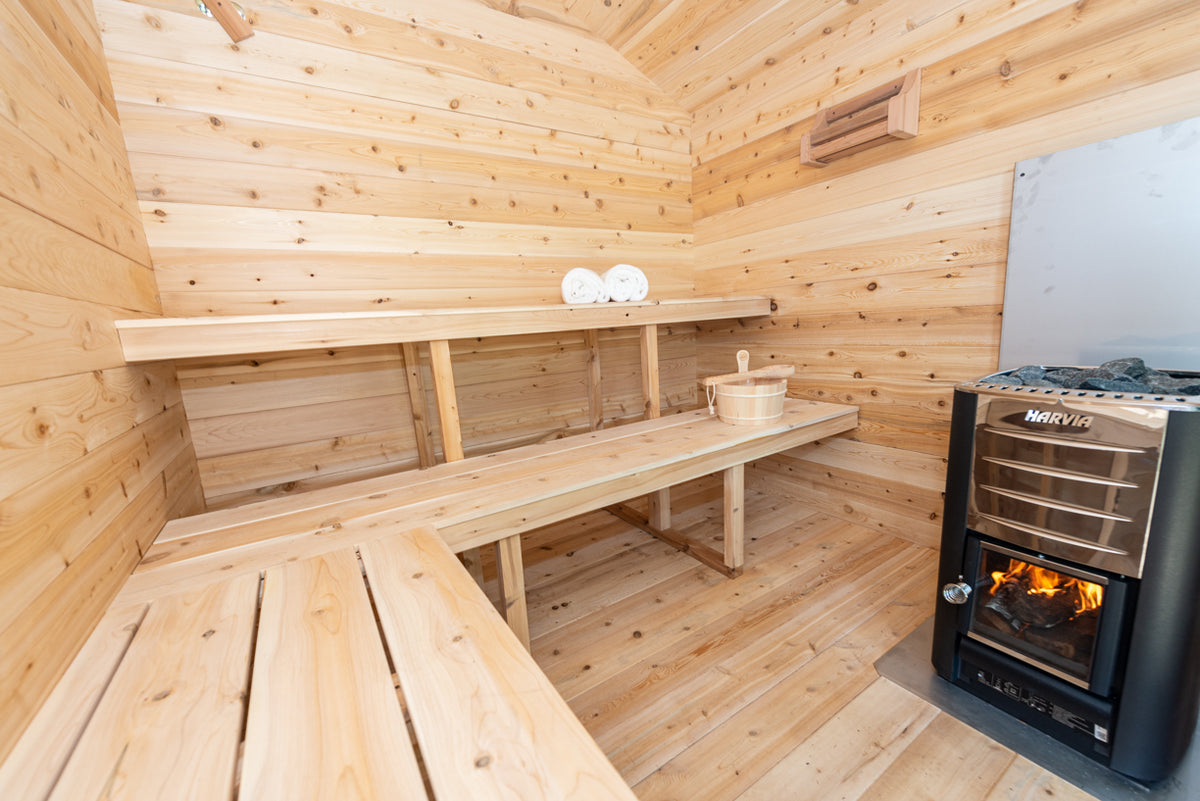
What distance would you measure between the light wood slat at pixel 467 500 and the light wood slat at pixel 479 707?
0.34 meters

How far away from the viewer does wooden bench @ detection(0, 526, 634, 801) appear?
1.75 ft

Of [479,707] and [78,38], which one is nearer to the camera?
[479,707]

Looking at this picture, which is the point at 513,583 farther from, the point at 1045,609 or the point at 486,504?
the point at 1045,609

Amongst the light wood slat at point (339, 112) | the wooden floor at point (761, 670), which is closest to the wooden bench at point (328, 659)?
the wooden floor at point (761, 670)

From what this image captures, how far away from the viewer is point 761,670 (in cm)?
137

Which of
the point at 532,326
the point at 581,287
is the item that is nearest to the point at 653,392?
the point at 581,287

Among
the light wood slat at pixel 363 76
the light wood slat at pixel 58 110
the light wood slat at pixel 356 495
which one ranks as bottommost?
the light wood slat at pixel 356 495

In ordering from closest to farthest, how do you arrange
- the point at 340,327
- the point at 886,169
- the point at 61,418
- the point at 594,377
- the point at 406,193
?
the point at 61,418 < the point at 340,327 < the point at 886,169 < the point at 406,193 < the point at 594,377

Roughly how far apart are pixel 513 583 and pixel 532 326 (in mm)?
928

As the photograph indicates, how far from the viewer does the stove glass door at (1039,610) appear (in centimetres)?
100

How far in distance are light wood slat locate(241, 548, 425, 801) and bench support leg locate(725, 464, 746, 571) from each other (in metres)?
1.33

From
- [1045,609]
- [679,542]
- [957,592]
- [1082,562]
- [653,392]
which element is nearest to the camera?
[1082,562]

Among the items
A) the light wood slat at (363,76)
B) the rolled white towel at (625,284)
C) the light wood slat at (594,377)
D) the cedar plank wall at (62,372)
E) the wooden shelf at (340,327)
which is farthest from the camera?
the light wood slat at (594,377)

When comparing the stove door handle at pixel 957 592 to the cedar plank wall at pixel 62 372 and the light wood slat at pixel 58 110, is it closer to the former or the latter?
the cedar plank wall at pixel 62 372
